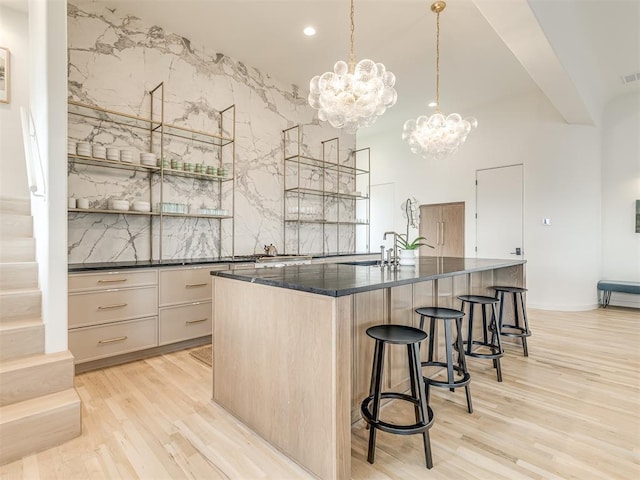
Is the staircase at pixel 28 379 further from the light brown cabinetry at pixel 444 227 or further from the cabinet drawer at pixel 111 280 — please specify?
the light brown cabinetry at pixel 444 227

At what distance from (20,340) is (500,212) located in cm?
660

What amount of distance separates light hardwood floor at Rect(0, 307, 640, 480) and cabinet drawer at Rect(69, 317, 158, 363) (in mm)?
165

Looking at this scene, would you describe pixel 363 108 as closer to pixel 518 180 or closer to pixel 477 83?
pixel 477 83

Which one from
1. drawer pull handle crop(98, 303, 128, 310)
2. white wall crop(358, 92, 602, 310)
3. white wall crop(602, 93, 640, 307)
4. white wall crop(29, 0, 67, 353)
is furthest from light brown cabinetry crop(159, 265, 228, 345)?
white wall crop(602, 93, 640, 307)

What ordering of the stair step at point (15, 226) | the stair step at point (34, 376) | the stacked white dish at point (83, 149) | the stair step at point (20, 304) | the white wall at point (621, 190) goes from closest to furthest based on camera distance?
the stair step at point (34, 376), the stair step at point (20, 304), the stair step at point (15, 226), the stacked white dish at point (83, 149), the white wall at point (621, 190)

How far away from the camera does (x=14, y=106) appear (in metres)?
3.68

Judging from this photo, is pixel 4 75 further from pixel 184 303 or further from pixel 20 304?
pixel 184 303

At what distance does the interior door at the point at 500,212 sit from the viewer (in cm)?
584

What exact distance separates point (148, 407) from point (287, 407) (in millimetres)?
1179

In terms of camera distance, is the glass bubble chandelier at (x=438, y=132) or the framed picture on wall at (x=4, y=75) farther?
the glass bubble chandelier at (x=438, y=132)

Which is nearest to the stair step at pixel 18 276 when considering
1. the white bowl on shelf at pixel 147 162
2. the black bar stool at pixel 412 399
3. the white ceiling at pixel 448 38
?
the white bowl on shelf at pixel 147 162

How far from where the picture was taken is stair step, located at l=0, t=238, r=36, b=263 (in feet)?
9.00

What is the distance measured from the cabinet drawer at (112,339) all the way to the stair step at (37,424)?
2.98 ft

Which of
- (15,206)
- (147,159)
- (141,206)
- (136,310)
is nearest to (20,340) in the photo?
(136,310)
